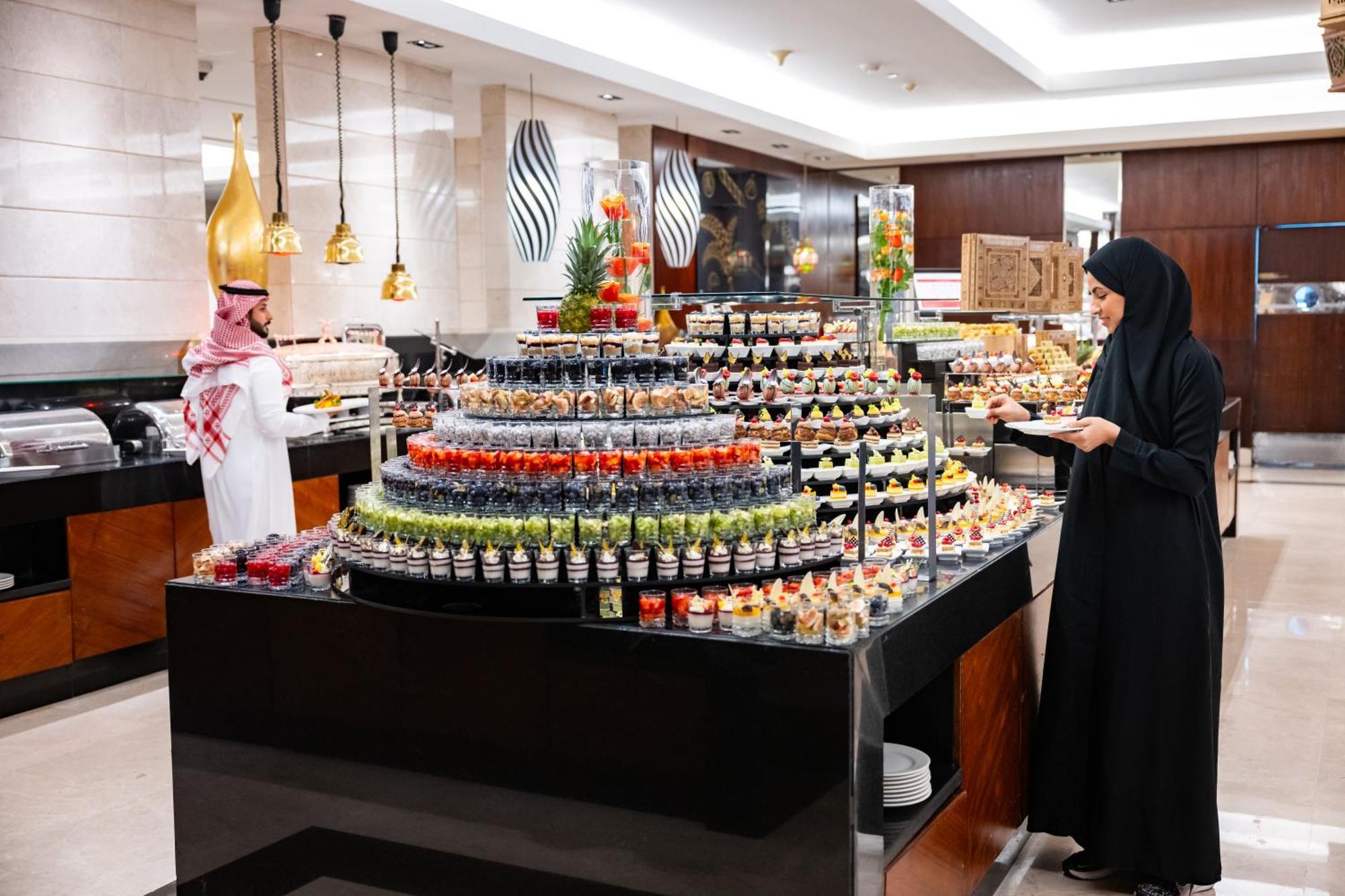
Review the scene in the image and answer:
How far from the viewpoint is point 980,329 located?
7230 mm

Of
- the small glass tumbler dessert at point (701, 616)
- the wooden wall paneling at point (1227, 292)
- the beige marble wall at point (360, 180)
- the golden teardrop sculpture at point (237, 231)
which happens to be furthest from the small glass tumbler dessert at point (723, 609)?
the wooden wall paneling at point (1227, 292)

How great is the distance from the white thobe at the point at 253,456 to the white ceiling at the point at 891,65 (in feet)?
8.90

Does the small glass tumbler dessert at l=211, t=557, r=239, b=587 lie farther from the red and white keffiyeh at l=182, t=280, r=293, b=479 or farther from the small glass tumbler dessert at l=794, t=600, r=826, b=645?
the red and white keffiyeh at l=182, t=280, r=293, b=479

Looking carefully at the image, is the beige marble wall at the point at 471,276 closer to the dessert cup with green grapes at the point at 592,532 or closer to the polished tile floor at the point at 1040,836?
the polished tile floor at the point at 1040,836

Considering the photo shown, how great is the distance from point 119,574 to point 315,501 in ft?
4.01

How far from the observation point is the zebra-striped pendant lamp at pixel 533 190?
9969mm

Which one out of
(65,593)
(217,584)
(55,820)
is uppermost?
(217,584)

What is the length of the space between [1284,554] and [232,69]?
8.45 meters

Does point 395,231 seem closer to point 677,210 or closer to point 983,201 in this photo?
point 677,210

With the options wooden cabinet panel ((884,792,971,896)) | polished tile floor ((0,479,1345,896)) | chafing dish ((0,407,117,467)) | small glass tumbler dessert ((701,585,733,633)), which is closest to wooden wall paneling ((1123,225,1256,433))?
polished tile floor ((0,479,1345,896))

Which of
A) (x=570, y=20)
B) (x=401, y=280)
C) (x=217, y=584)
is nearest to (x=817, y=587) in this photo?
(x=217, y=584)

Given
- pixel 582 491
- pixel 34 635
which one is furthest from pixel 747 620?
pixel 34 635

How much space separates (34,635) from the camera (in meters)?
4.96

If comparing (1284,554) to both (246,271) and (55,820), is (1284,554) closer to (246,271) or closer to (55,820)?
(246,271)
